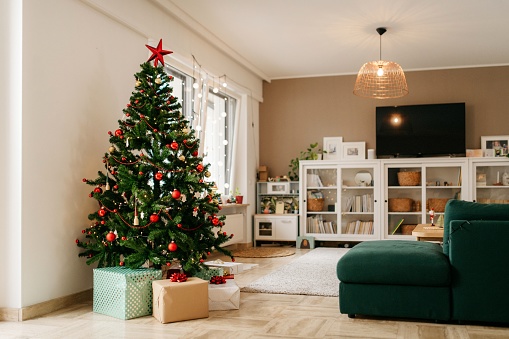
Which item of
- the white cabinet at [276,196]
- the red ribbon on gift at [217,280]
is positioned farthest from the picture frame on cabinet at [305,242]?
the red ribbon on gift at [217,280]

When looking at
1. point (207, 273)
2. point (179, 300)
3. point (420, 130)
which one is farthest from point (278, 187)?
point (179, 300)

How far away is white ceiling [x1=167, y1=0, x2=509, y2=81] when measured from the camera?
5652 mm

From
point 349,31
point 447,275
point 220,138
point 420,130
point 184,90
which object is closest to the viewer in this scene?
point 447,275

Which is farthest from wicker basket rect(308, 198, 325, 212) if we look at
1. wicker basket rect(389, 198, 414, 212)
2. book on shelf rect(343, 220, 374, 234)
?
wicker basket rect(389, 198, 414, 212)

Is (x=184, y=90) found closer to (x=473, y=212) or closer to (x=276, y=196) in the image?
(x=276, y=196)

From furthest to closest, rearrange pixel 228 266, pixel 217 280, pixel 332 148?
pixel 332 148 < pixel 228 266 < pixel 217 280

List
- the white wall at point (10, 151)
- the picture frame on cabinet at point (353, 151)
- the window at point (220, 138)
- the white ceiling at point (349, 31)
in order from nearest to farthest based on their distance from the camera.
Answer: the white wall at point (10, 151) → the white ceiling at point (349, 31) → the window at point (220, 138) → the picture frame on cabinet at point (353, 151)

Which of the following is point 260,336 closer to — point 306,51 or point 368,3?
point 368,3

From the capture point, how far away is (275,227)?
27.9ft

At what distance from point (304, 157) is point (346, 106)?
1016mm

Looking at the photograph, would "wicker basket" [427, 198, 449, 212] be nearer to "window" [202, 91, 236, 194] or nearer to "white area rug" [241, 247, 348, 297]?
"white area rug" [241, 247, 348, 297]

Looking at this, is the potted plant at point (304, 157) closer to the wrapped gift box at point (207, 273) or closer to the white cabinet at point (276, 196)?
the white cabinet at point (276, 196)

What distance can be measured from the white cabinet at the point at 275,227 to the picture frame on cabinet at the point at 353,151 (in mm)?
1253

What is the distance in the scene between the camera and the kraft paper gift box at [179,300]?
3625 millimetres
